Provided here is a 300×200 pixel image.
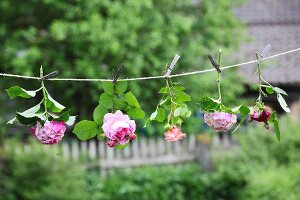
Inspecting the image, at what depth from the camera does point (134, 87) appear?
10805 mm

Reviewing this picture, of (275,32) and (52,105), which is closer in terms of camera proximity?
(52,105)

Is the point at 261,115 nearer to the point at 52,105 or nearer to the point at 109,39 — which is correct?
the point at 52,105

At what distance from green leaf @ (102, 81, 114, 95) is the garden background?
471 centimetres

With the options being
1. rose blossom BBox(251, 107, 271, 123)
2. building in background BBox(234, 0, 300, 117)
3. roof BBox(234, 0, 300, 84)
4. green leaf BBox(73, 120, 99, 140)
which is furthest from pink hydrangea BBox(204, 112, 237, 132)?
roof BBox(234, 0, 300, 84)

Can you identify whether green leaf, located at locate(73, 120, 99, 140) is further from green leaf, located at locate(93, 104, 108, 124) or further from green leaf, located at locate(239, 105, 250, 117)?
green leaf, located at locate(239, 105, 250, 117)

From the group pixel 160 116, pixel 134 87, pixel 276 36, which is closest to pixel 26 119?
pixel 160 116

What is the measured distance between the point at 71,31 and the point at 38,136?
8577 millimetres

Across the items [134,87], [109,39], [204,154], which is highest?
[109,39]

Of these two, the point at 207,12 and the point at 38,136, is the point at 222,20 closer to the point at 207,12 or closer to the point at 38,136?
the point at 207,12

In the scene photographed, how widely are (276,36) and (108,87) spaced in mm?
15038

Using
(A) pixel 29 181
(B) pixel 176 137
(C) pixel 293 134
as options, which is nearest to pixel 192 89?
(C) pixel 293 134

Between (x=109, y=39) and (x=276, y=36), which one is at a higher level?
(x=276, y=36)

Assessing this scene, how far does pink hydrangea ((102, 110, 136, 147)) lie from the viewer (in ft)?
6.91

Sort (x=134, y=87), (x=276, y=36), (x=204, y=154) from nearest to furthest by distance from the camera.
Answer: (x=204, y=154), (x=134, y=87), (x=276, y=36)
